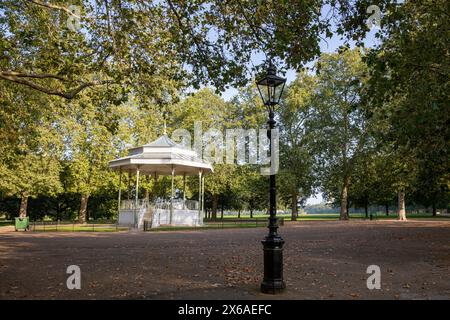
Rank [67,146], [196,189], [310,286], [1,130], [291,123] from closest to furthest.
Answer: [310,286]
[1,130]
[67,146]
[291,123]
[196,189]

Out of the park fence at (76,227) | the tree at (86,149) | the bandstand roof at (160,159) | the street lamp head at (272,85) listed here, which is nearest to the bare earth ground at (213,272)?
the street lamp head at (272,85)

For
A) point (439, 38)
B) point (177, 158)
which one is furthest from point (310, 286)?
point (177, 158)

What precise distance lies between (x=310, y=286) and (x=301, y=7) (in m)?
6.92

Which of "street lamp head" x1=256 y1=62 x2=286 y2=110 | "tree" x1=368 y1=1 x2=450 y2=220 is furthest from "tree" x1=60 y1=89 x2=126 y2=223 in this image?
"street lamp head" x1=256 y1=62 x2=286 y2=110

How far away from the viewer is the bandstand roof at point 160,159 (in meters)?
29.5

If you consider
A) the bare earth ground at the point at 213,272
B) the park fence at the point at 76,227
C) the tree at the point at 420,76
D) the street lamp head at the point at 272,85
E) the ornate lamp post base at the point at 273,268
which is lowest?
the park fence at the point at 76,227

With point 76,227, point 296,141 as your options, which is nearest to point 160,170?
point 76,227

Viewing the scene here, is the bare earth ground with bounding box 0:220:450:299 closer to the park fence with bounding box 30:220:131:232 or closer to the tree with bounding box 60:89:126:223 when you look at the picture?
the park fence with bounding box 30:220:131:232

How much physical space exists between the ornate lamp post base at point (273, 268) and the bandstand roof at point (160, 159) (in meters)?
21.9

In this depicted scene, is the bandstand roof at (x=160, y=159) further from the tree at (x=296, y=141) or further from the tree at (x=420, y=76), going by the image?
the tree at (x=420, y=76)

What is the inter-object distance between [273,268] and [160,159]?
74.1 ft

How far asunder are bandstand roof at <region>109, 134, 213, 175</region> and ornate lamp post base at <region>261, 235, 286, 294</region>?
21924 millimetres

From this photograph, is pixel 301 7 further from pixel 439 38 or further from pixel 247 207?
pixel 247 207

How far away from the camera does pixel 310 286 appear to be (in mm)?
8453
